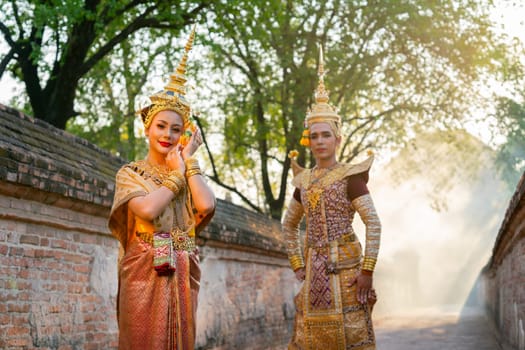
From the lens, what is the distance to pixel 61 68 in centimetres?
1388

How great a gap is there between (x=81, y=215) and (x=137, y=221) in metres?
2.19

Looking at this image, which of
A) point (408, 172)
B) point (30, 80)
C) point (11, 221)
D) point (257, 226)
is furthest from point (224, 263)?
point (408, 172)

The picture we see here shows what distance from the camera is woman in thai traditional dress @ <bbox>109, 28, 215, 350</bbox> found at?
11.8 feet

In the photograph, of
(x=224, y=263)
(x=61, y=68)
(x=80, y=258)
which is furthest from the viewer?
(x=61, y=68)

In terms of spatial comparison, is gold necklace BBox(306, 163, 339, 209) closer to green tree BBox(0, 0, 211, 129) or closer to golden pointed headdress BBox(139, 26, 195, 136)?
golden pointed headdress BBox(139, 26, 195, 136)

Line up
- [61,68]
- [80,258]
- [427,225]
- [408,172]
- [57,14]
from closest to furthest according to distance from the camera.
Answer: [80,258] < [57,14] < [61,68] < [408,172] < [427,225]

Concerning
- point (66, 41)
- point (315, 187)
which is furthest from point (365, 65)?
point (315, 187)

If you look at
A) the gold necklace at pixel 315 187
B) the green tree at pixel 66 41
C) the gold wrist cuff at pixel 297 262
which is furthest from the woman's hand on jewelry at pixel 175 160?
the green tree at pixel 66 41

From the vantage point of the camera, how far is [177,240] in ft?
12.4

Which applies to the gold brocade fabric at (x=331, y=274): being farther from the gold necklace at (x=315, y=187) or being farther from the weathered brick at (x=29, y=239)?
the weathered brick at (x=29, y=239)

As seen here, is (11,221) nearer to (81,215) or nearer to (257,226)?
(81,215)

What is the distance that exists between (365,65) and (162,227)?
51.2 ft

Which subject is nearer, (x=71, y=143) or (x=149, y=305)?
(x=149, y=305)

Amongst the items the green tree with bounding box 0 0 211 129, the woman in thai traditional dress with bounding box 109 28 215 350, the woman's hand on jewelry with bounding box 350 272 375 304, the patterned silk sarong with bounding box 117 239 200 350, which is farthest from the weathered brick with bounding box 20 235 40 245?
the green tree with bounding box 0 0 211 129
